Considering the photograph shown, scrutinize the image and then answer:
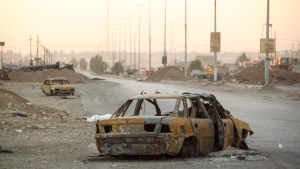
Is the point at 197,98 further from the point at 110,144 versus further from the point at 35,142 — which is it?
the point at 35,142

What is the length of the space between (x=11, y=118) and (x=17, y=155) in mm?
10168

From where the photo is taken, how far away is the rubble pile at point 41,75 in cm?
10519

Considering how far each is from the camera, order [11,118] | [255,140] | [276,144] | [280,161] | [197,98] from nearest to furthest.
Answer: [280,161] → [197,98] → [276,144] → [255,140] → [11,118]

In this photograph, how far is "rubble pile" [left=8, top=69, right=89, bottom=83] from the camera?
4141 inches

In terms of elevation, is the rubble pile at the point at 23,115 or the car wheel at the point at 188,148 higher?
the car wheel at the point at 188,148

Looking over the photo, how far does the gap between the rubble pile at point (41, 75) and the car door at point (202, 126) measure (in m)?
90.0

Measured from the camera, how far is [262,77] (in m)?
88.2

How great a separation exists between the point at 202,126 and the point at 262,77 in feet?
255

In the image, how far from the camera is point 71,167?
34.3 ft

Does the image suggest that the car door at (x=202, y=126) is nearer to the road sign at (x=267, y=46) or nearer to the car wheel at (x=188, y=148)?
the car wheel at (x=188, y=148)

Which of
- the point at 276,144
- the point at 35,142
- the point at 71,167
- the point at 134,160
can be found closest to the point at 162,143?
the point at 134,160

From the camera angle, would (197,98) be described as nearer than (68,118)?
Yes

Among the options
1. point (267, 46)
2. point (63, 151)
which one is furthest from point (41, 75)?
point (63, 151)

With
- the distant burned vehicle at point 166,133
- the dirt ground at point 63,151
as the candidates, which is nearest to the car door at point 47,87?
the dirt ground at point 63,151
